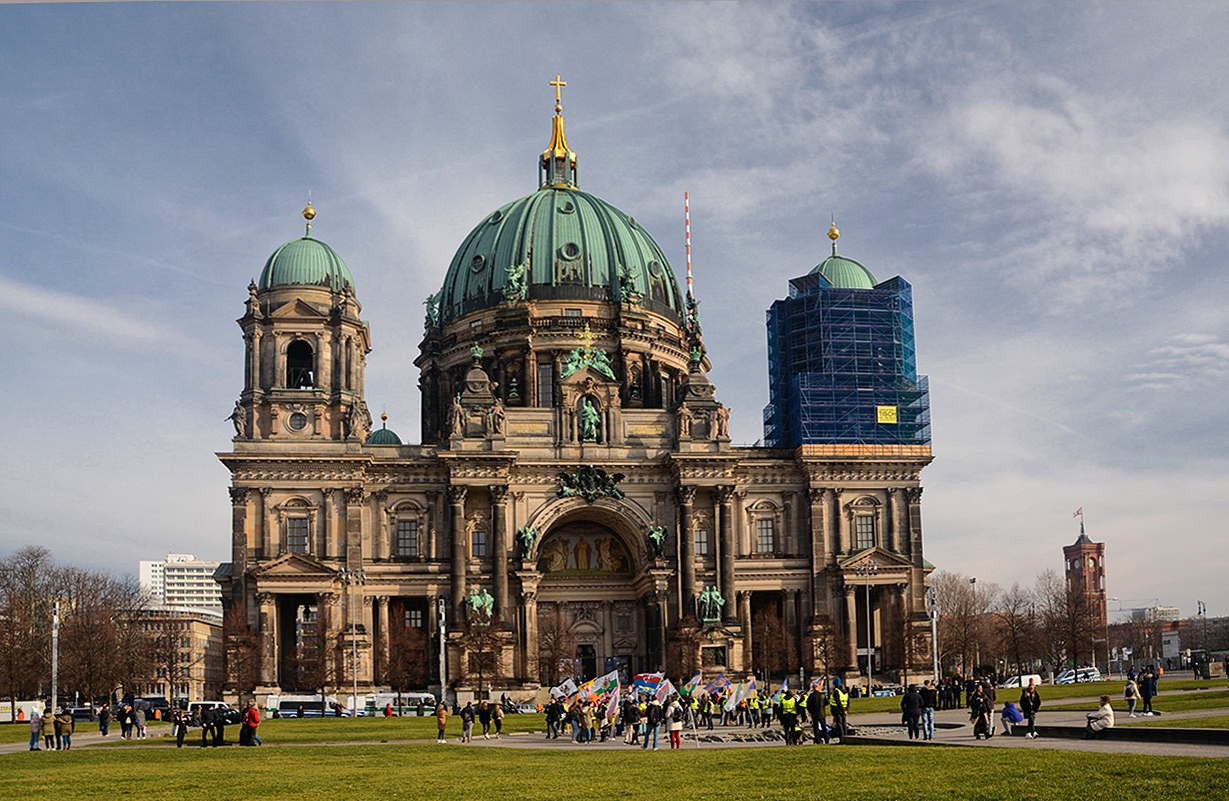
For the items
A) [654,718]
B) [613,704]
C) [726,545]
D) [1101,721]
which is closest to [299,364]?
[726,545]

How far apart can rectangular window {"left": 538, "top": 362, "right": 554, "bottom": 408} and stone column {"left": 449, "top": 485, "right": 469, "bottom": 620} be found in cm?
1425

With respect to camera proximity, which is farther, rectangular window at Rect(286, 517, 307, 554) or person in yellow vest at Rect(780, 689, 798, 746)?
rectangular window at Rect(286, 517, 307, 554)

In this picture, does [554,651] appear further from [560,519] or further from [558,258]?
[558,258]

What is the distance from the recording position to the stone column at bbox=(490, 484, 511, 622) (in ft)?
298

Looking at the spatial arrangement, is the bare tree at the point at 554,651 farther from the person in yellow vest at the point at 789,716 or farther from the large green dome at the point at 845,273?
the person in yellow vest at the point at 789,716

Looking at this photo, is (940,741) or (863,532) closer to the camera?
(940,741)

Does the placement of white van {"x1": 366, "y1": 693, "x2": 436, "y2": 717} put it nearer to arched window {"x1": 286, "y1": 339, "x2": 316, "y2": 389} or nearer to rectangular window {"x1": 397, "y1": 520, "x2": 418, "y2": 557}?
rectangular window {"x1": 397, "y1": 520, "x2": 418, "y2": 557}

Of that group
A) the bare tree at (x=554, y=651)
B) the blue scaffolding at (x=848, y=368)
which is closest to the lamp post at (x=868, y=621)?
the blue scaffolding at (x=848, y=368)

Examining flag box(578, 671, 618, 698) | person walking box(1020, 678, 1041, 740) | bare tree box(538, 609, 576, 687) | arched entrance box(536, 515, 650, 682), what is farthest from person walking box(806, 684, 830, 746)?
arched entrance box(536, 515, 650, 682)

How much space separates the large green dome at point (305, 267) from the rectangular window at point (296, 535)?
647 inches

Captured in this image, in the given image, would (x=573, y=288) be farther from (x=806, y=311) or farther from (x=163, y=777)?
(x=163, y=777)

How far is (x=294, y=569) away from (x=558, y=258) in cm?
3386

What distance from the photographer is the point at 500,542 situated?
91312 millimetres

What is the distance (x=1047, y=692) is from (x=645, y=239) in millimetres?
56903
